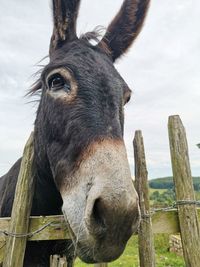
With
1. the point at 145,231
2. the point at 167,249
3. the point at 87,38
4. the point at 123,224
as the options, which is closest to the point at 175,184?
the point at 145,231

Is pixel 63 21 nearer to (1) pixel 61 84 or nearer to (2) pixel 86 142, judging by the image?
(1) pixel 61 84

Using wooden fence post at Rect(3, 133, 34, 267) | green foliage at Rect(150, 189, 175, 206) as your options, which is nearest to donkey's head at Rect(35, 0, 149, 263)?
wooden fence post at Rect(3, 133, 34, 267)

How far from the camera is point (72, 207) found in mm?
2131

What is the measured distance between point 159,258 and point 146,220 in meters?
11.2

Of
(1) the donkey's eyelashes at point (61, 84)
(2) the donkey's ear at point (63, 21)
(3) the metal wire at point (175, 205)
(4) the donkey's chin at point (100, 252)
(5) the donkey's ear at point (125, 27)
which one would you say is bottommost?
(4) the donkey's chin at point (100, 252)

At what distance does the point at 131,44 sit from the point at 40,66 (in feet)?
4.22

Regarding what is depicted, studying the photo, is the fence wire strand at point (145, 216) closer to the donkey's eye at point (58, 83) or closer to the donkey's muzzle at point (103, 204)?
the donkey's muzzle at point (103, 204)

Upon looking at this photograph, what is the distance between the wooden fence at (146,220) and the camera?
8.74 feet

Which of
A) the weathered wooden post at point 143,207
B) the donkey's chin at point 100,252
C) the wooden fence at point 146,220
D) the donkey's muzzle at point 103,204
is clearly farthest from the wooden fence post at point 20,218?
the weathered wooden post at point 143,207

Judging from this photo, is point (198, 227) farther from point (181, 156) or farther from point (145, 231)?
point (181, 156)

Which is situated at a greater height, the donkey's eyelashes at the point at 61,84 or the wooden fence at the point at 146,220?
the donkey's eyelashes at the point at 61,84

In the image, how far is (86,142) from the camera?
220cm

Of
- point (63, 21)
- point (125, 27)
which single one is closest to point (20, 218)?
point (63, 21)

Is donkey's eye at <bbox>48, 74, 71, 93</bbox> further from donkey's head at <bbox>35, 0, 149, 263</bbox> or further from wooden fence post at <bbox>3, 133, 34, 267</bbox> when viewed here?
wooden fence post at <bbox>3, 133, 34, 267</bbox>
